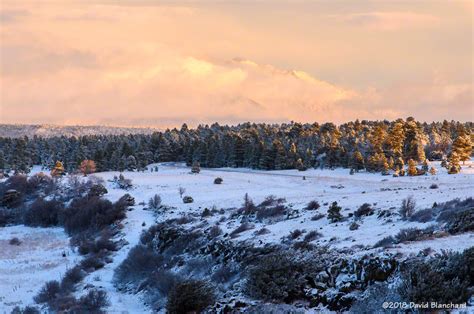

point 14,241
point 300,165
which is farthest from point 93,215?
point 300,165

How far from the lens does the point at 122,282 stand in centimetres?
3142

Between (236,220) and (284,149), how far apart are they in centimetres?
4978

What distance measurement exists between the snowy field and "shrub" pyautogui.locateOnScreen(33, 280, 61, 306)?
569 mm

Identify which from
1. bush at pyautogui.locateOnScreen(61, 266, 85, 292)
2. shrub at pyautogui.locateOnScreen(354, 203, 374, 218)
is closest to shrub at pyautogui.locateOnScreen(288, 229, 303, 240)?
shrub at pyautogui.locateOnScreen(354, 203, 374, 218)

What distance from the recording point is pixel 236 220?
39094 millimetres

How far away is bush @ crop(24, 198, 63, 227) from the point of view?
5838 centimetres

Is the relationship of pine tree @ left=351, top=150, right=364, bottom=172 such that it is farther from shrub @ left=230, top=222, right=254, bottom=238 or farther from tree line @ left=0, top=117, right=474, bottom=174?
shrub @ left=230, top=222, right=254, bottom=238

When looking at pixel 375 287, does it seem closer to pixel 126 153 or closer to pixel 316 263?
pixel 316 263

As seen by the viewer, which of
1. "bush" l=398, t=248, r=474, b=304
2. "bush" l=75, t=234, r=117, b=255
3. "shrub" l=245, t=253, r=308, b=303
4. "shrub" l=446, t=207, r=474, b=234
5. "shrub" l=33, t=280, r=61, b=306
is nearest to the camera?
"bush" l=398, t=248, r=474, b=304


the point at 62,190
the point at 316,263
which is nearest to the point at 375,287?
the point at 316,263

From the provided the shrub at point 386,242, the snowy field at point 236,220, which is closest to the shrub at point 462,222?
the snowy field at point 236,220

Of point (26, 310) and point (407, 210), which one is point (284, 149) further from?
point (26, 310)

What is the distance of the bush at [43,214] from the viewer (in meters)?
58.4

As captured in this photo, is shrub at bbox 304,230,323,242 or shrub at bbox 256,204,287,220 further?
shrub at bbox 256,204,287,220
